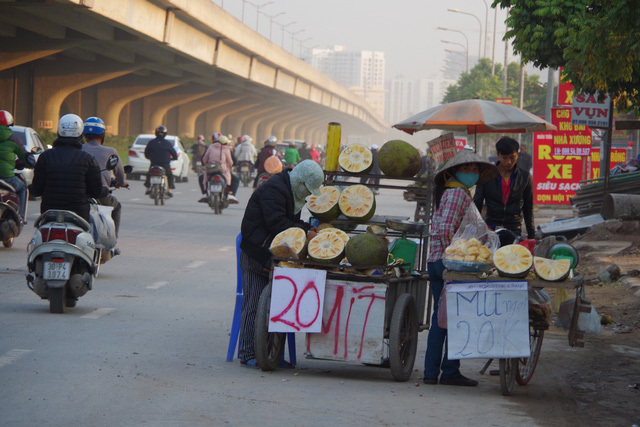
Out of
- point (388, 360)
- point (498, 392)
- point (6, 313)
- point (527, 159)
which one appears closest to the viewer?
point (498, 392)

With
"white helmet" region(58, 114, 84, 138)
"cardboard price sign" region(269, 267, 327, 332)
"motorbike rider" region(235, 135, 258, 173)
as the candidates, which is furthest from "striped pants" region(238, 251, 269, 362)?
"motorbike rider" region(235, 135, 258, 173)

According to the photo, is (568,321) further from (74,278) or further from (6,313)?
(6,313)

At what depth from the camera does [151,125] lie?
6544 cm

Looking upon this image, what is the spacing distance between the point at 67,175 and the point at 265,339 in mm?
3226

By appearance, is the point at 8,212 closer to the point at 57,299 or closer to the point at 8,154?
the point at 8,154

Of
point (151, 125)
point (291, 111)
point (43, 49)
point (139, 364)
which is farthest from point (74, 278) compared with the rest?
point (291, 111)

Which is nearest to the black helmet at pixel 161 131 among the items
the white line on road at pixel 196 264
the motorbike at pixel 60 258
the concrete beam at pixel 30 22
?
the white line on road at pixel 196 264

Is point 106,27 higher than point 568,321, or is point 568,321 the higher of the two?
point 106,27

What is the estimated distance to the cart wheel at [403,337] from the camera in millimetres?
7109

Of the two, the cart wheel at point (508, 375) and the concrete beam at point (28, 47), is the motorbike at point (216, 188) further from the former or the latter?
the cart wheel at point (508, 375)

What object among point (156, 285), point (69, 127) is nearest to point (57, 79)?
point (156, 285)

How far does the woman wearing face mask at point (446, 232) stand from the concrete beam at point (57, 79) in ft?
127

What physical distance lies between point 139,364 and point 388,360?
6.18 feet

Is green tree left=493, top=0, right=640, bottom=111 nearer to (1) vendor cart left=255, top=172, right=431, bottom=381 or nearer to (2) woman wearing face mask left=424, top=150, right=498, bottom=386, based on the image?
(2) woman wearing face mask left=424, top=150, right=498, bottom=386
